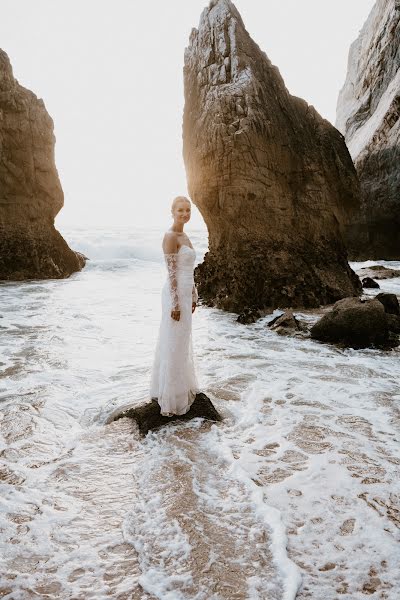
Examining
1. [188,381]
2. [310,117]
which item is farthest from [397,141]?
[188,381]

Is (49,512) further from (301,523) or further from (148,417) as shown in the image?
(301,523)

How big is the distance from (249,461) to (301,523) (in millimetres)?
888

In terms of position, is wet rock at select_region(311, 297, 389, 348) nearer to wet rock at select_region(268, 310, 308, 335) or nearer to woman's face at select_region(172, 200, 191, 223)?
wet rock at select_region(268, 310, 308, 335)

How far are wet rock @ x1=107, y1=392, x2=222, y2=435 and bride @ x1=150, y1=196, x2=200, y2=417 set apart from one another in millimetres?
80

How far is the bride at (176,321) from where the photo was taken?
4.10m

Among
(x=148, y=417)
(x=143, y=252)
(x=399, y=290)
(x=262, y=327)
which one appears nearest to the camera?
(x=148, y=417)

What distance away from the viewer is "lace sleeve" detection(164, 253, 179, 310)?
408 cm

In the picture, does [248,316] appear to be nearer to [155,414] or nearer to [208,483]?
[155,414]

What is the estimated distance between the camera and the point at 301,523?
2867 millimetres

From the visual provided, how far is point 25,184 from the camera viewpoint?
59.6 ft

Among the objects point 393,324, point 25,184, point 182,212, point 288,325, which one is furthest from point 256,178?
point 25,184

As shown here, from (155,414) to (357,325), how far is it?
487 centimetres

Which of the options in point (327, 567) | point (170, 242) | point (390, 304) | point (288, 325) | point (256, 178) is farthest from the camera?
point (256, 178)

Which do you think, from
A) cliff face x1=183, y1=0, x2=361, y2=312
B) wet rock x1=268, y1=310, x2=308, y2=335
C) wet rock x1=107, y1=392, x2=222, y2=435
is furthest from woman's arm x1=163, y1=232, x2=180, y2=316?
cliff face x1=183, y1=0, x2=361, y2=312
